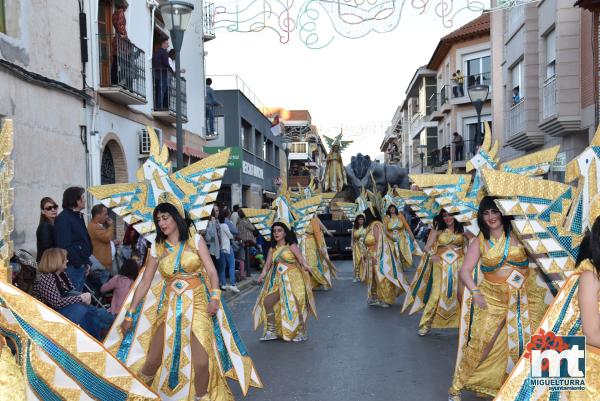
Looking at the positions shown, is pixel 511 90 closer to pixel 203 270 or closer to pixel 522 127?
pixel 522 127

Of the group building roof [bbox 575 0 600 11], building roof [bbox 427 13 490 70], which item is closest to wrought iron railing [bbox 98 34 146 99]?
building roof [bbox 575 0 600 11]

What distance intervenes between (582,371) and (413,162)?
172 feet

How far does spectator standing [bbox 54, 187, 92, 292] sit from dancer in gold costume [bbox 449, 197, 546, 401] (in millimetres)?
4060

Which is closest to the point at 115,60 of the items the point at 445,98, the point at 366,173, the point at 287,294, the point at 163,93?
the point at 163,93

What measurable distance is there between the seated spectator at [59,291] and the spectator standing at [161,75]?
35.2ft

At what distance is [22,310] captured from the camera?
3207 millimetres

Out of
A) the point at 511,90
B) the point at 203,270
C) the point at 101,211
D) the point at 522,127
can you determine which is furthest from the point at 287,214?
the point at 511,90

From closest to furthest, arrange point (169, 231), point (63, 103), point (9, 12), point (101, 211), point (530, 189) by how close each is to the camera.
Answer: point (530, 189)
point (169, 231)
point (101, 211)
point (9, 12)
point (63, 103)

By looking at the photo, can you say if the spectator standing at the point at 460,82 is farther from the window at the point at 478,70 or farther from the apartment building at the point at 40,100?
the apartment building at the point at 40,100

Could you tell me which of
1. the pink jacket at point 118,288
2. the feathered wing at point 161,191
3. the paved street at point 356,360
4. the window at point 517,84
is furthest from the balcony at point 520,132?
the feathered wing at point 161,191

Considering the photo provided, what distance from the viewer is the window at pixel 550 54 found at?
60.0ft

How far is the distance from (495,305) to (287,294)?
11.5 feet

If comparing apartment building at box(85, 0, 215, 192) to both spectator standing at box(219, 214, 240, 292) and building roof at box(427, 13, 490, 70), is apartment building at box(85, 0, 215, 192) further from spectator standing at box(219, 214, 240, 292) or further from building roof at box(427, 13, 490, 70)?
building roof at box(427, 13, 490, 70)

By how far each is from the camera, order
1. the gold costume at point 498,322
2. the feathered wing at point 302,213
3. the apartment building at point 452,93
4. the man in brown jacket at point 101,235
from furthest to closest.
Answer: the apartment building at point 452,93
the feathered wing at point 302,213
the man in brown jacket at point 101,235
the gold costume at point 498,322
